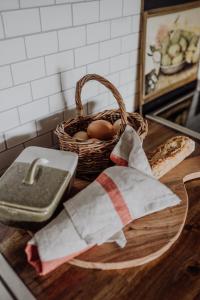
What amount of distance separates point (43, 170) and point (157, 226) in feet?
1.01

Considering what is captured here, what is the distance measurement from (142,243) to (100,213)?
14 centimetres

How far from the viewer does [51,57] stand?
3.01 feet

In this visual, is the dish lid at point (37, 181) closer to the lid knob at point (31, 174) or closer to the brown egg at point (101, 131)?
the lid knob at point (31, 174)

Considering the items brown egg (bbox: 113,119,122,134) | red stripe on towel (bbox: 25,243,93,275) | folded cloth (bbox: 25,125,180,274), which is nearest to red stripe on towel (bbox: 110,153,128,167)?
folded cloth (bbox: 25,125,180,274)

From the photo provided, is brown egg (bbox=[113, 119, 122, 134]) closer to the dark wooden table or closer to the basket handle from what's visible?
the basket handle

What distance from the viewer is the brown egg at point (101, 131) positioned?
0.89m

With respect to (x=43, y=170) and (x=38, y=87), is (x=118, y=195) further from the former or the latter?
(x=38, y=87)

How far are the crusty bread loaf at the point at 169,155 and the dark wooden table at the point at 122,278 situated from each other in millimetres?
217

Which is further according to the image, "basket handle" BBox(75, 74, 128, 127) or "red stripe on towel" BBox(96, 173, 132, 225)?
"basket handle" BBox(75, 74, 128, 127)

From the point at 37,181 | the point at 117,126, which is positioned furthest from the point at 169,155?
the point at 37,181

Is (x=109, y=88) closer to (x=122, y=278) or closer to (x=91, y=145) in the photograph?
(x=91, y=145)

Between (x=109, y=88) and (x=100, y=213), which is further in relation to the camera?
(x=109, y=88)

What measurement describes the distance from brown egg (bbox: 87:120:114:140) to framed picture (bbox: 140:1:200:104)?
1.47 ft

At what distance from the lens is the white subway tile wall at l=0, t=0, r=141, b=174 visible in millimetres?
824
